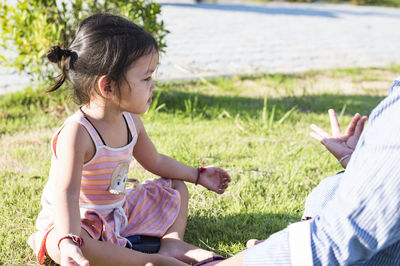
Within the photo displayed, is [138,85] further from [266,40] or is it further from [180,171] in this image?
[266,40]

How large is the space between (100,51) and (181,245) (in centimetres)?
88

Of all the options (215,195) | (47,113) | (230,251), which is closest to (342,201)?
(230,251)

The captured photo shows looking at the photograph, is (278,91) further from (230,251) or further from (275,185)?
(230,251)

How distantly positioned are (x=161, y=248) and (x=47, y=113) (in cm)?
211

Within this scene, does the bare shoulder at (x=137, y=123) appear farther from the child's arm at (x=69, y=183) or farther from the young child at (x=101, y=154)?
the child's arm at (x=69, y=183)

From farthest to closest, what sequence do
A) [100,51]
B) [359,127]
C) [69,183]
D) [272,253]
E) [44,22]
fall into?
[44,22], [359,127], [100,51], [69,183], [272,253]

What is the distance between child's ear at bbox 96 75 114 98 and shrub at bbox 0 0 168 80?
1.66 m

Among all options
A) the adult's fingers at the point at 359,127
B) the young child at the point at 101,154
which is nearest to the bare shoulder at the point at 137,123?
the young child at the point at 101,154

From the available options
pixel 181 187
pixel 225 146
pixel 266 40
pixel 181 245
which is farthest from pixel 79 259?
pixel 266 40

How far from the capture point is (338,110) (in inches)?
174

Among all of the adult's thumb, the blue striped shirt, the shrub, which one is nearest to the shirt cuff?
the blue striped shirt

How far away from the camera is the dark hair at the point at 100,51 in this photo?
2010mm

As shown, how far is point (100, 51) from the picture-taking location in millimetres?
2006

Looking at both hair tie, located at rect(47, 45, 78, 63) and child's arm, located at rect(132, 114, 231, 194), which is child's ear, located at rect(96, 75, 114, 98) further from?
child's arm, located at rect(132, 114, 231, 194)
